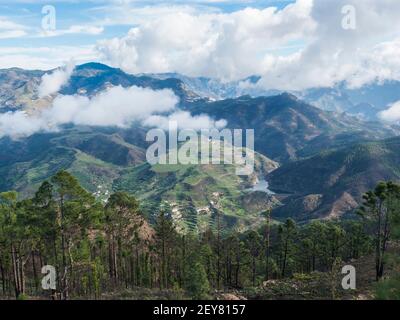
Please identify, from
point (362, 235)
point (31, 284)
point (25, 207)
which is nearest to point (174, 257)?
point (31, 284)

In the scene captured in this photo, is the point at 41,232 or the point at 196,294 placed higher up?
the point at 41,232

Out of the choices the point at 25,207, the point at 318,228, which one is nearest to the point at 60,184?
the point at 25,207

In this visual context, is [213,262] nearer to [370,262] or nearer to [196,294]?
[370,262]
